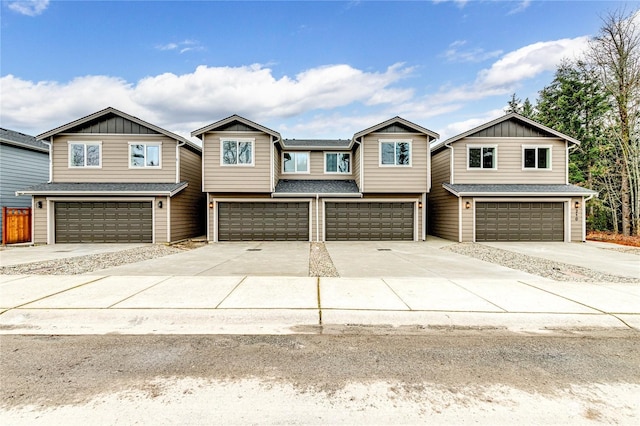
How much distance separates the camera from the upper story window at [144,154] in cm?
1495

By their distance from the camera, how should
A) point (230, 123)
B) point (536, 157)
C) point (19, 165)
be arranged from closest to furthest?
point (230, 123)
point (536, 157)
point (19, 165)

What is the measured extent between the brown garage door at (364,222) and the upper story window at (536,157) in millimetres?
6907

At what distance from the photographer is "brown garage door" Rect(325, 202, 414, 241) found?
50.9 ft

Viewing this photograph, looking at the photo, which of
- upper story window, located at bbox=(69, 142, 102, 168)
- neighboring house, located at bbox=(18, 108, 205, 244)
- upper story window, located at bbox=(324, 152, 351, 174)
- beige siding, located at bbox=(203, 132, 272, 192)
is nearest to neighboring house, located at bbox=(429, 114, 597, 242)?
upper story window, located at bbox=(324, 152, 351, 174)

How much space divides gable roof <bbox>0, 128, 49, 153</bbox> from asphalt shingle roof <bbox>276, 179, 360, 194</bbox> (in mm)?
13410

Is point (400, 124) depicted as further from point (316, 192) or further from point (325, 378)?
point (325, 378)

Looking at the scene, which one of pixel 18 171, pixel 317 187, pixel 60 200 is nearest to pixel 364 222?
pixel 317 187

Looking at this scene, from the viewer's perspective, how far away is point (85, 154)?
14.9 metres

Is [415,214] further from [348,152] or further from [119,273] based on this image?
[119,273]

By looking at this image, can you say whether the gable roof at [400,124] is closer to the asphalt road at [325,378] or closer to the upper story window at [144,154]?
the upper story window at [144,154]

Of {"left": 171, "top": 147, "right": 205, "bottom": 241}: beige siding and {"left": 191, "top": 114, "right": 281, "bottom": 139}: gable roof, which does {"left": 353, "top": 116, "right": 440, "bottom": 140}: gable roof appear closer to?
{"left": 191, "top": 114, "right": 281, "bottom": 139}: gable roof

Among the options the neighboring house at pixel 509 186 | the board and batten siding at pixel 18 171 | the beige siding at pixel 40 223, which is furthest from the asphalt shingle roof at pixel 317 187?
the board and batten siding at pixel 18 171

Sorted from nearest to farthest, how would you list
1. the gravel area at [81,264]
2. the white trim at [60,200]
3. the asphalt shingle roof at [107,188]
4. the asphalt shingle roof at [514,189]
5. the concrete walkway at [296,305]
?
the concrete walkway at [296,305]
the gravel area at [81,264]
the asphalt shingle roof at [107,188]
the white trim at [60,200]
the asphalt shingle roof at [514,189]

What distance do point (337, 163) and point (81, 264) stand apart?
41.4 ft
